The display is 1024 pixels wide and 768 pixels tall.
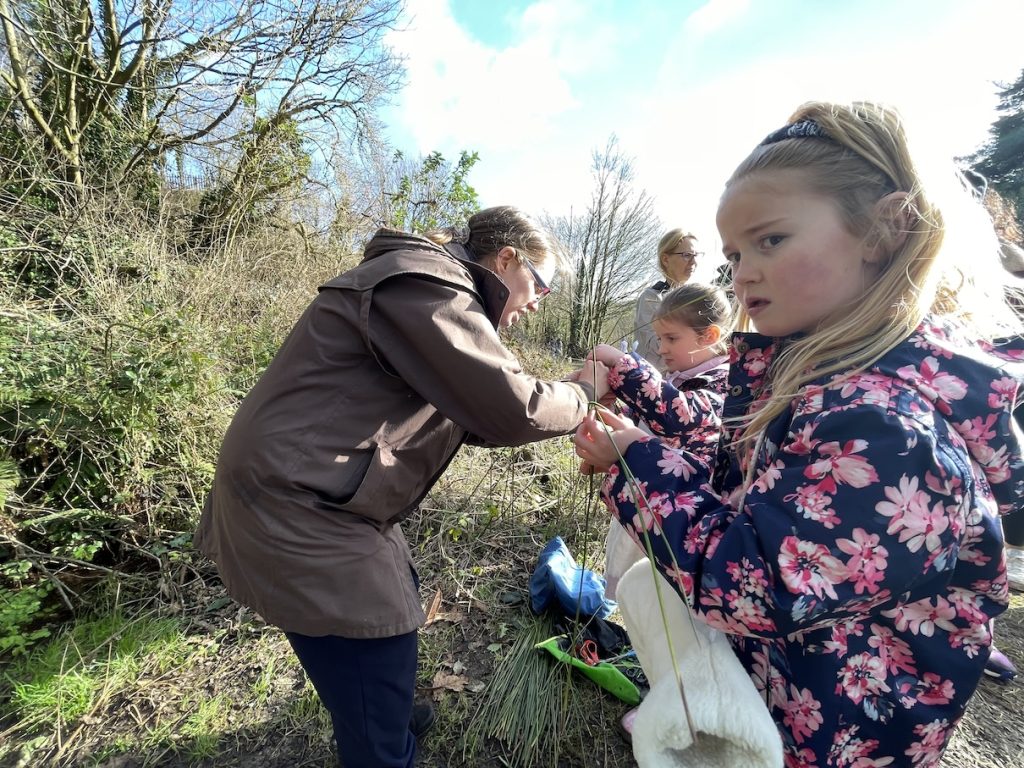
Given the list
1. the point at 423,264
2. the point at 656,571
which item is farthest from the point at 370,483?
the point at 656,571

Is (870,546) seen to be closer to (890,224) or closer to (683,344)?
(890,224)

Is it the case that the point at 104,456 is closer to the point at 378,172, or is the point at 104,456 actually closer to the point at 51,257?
the point at 51,257

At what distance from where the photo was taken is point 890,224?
3.11ft

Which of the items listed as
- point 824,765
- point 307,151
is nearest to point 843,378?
point 824,765

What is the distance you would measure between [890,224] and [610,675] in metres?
2.07

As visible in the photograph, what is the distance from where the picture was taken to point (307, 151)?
723 centimetres

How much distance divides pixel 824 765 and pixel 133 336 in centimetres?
379

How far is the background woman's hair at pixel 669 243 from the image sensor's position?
138 inches

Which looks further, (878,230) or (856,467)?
(878,230)

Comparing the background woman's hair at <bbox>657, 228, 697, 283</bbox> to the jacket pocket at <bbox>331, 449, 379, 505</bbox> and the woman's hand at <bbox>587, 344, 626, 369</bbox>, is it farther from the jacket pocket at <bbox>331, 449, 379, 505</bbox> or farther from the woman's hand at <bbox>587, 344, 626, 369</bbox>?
the jacket pocket at <bbox>331, 449, 379, 505</bbox>

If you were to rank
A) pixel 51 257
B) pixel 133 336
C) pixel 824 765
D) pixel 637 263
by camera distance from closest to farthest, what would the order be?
pixel 824 765 → pixel 133 336 → pixel 51 257 → pixel 637 263

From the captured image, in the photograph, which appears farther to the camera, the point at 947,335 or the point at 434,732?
the point at 434,732

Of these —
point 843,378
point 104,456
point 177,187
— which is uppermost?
point 177,187

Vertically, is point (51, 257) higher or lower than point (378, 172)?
lower
